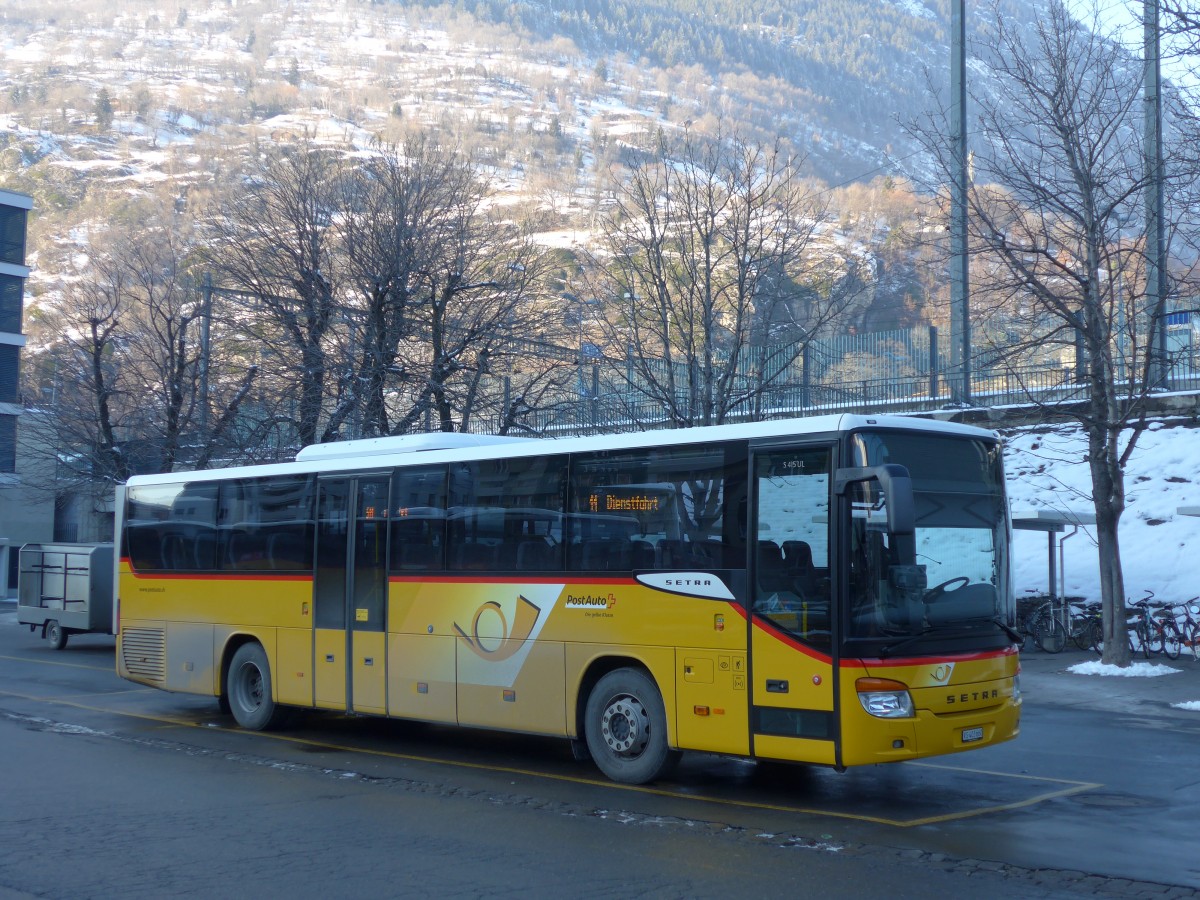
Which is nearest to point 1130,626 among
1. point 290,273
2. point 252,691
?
point 252,691

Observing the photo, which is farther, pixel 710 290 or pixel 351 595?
pixel 710 290

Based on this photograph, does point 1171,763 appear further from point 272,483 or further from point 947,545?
point 272,483

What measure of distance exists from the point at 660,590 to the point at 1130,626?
41.4 feet

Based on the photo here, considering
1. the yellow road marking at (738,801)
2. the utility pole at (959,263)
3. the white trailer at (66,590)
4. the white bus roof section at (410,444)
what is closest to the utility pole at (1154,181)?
the utility pole at (959,263)

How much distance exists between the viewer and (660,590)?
10.5 meters

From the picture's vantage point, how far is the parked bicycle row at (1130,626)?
20000mm

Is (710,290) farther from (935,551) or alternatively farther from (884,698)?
(884,698)

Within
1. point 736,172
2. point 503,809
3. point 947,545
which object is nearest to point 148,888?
point 503,809

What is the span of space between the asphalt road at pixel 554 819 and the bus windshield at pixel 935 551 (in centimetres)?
142

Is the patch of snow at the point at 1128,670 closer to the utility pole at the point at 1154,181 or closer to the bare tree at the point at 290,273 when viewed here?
the utility pole at the point at 1154,181

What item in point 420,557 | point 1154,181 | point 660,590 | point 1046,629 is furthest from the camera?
point 1046,629

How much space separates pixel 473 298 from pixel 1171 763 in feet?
58.9

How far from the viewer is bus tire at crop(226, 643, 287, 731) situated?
47.9 feet

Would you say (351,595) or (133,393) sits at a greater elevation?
(133,393)
